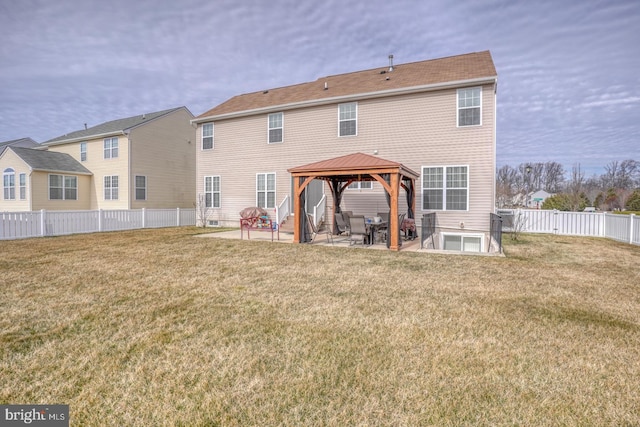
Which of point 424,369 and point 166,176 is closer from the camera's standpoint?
point 424,369

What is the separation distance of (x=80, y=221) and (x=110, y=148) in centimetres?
772

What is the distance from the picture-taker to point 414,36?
14.5m

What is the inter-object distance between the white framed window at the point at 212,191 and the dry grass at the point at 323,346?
34.3 ft

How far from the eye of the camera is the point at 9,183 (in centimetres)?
1905

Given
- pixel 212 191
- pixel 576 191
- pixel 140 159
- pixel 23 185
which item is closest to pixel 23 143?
pixel 23 185

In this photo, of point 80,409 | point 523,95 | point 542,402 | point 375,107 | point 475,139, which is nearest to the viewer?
point 80,409

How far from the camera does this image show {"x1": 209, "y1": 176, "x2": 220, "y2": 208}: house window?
16.9 metres

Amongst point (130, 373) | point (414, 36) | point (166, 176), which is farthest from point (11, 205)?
point (414, 36)

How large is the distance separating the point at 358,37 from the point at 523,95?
64.4 ft

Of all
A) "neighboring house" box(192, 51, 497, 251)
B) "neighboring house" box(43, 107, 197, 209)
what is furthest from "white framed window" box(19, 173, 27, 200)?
"neighboring house" box(192, 51, 497, 251)

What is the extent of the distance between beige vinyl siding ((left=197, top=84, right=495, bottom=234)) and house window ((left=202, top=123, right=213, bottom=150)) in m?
0.30

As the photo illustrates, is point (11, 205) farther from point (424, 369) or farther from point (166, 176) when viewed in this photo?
point (424, 369)

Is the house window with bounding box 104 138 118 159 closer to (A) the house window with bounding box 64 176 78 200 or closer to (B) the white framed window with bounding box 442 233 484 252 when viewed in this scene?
(A) the house window with bounding box 64 176 78 200

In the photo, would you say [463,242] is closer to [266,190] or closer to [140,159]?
[266,190]
